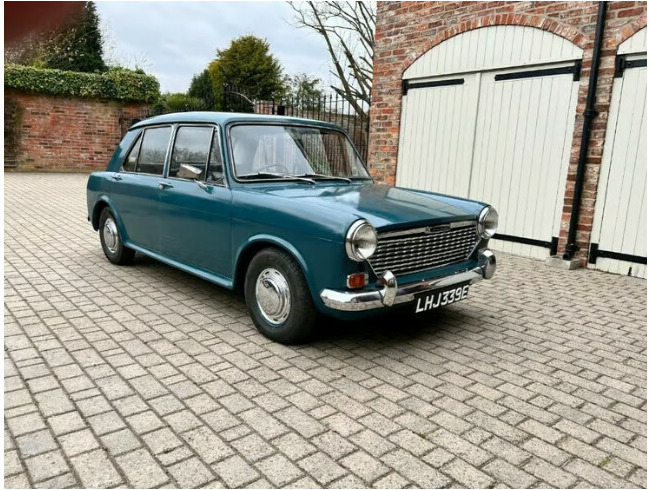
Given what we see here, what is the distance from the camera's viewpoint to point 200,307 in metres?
4.59

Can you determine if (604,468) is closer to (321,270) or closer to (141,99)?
(321,270)

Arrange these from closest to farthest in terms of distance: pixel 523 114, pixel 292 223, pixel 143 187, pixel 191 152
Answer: pixel 292 223
pixel 191 152
pixel 143 187
pixel 523 114

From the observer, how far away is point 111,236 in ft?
19.5

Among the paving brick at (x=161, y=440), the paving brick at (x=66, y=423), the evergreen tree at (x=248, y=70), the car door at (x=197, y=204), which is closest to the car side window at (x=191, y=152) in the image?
the car door at (x=197, y=204)

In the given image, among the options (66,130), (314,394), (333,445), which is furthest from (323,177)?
(66,130)

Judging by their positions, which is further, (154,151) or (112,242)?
(112,242)

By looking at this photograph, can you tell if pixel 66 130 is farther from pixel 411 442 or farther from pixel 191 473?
pixel 411 442

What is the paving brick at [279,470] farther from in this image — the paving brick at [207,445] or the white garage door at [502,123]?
the white garage door at [502,123]

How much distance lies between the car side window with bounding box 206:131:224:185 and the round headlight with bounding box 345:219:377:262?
1478 millimetres

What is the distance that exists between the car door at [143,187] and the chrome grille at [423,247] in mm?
2526

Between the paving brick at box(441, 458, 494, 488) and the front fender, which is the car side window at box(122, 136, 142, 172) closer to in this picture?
the front fender

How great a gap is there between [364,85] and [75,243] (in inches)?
578

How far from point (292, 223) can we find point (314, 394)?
117 centimetres

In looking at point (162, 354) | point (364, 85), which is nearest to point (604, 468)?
point (162, 354)
